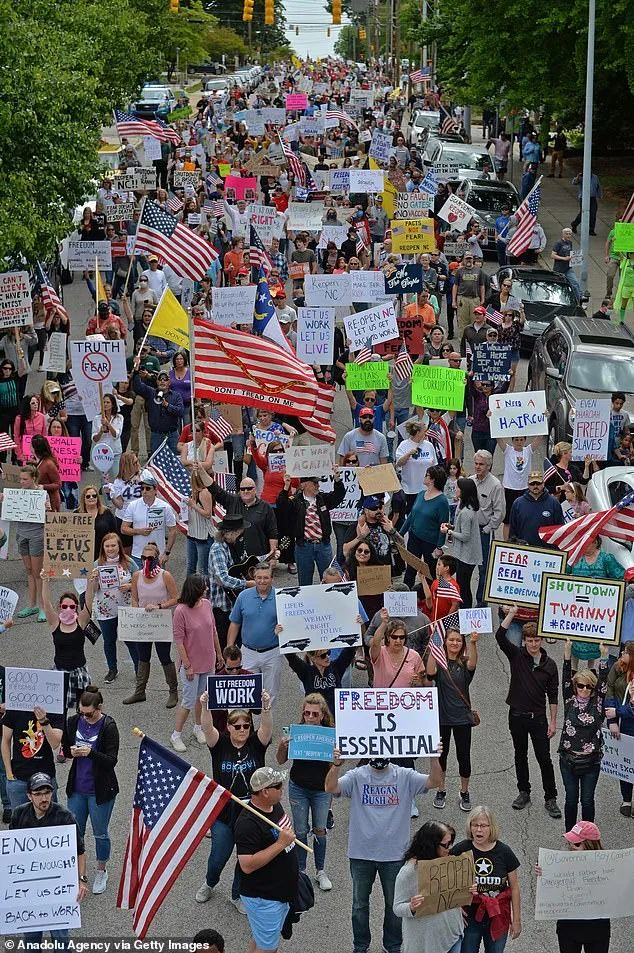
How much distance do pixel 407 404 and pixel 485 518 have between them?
4278 millimetres

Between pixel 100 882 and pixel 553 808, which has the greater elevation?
pixel 553 808

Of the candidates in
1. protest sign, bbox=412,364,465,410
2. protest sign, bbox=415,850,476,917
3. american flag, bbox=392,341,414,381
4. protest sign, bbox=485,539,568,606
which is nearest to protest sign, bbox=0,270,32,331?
american flag, bbox=392,341,414,381

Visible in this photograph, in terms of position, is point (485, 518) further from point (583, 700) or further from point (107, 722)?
point (107, 722)

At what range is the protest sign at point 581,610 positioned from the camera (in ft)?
35.9

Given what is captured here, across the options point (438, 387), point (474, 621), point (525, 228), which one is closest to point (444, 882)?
point (474, 621)

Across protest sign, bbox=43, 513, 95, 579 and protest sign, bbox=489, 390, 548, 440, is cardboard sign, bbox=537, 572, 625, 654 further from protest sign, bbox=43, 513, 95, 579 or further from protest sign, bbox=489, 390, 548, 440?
protest sign, bbox=489, 390, 548, 440

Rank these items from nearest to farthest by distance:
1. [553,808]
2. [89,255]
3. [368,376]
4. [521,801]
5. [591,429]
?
[553,808] → [521,801] → [591,429] → [368,376] → [89,255]

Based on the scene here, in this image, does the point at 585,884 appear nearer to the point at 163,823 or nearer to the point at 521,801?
the point at 163,823

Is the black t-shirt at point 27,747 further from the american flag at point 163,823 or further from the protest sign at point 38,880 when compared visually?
the protest sign at point 38,880

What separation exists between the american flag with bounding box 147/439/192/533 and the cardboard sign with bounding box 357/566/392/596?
249 cm

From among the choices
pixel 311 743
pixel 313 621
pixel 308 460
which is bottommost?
pixel 311 743

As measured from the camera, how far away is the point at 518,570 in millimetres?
11750

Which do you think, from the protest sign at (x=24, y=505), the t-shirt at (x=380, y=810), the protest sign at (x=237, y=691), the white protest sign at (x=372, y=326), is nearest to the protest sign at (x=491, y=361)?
the white protest sign at (x=372, y=326)

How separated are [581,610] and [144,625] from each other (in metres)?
3.47
